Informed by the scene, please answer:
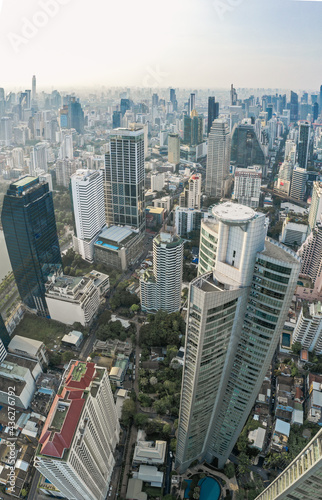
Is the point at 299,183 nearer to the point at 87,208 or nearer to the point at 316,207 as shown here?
the point at 316,207

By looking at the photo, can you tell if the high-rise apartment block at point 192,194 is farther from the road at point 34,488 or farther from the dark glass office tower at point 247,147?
the road at point 34,488

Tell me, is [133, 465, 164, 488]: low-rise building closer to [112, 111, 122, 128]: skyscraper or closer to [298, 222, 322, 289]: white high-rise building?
[298, 222, 322, 289]: white high-rise building

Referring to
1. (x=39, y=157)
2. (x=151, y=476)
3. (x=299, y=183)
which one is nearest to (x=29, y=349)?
(x=151, y=476)

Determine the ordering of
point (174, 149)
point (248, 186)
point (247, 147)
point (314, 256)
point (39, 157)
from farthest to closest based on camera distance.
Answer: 1. point (174, 149)
2. point (247, 147)
3. point (39, 157)
4. point (248, 186)
5. point (314, 256)

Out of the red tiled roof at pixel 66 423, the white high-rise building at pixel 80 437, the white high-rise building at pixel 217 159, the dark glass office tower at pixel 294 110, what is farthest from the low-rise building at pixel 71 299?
the dark glass office tower at pixel 294 110

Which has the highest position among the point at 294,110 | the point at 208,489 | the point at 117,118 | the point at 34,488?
the point at 294,110

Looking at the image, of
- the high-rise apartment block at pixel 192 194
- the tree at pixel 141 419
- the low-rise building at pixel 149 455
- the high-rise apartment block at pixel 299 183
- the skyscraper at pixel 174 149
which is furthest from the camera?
the skyscraper at pixel 174 149

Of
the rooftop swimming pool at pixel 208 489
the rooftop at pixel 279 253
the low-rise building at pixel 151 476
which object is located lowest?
the rooftop swimming pool at pixel 208 489
